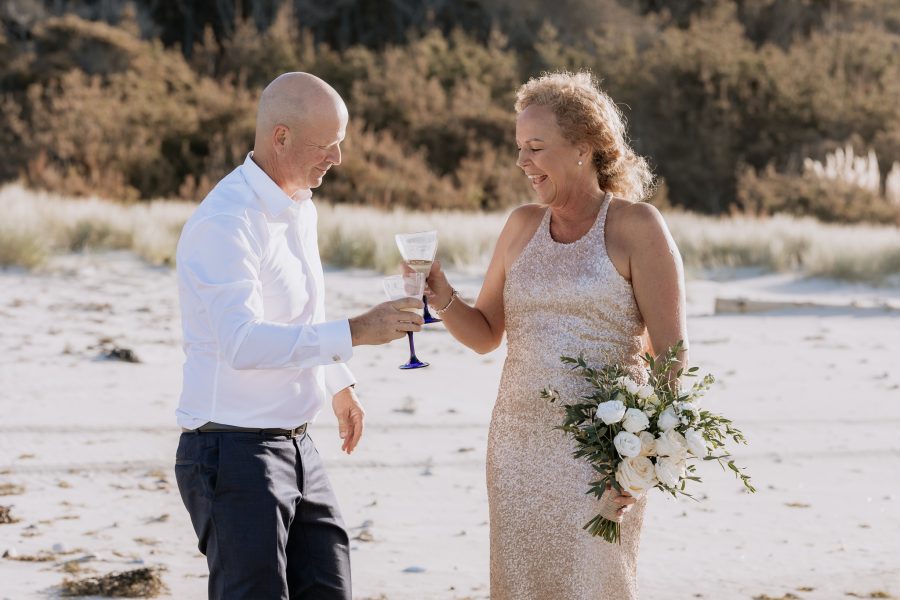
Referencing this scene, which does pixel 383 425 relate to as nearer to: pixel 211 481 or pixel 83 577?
pixel 83 577

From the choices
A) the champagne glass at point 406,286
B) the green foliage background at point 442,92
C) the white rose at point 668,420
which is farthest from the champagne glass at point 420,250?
the green foliage background at point 442,92

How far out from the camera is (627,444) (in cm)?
352

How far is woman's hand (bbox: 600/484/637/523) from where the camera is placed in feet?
12.4

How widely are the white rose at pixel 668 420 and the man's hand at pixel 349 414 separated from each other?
1.05 meters

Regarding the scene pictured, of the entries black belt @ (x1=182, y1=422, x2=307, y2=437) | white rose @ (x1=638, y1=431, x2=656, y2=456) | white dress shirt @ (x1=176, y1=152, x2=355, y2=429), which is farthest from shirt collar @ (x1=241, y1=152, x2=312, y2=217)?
white rose @ (x1=638, y1=431, x2=656, y2=456)

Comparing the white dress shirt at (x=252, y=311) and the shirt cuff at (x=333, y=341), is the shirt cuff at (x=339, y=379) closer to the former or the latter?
the white dress shirt at (x=252, y=311)

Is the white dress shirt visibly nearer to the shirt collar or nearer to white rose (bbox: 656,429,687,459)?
the shirt collar

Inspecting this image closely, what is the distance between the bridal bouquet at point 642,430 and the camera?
3549mm

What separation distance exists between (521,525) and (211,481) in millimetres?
962

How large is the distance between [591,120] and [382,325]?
933mm

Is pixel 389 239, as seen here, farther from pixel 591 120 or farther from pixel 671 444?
pixel 671 444

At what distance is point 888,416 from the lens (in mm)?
8570

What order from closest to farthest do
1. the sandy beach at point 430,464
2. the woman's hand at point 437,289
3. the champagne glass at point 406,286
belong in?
the champagne glass at point 406,286 < the woman's hand at point 437,289 < the sandy beach at point 430,464

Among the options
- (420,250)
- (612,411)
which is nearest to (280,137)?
(420,250)
